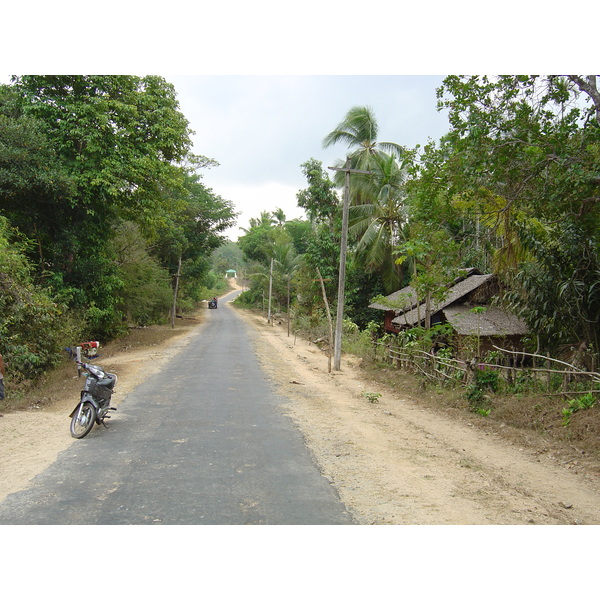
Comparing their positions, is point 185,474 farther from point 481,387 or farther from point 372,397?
point 481,387

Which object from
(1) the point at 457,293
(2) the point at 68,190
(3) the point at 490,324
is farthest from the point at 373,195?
(2) the point at 68,190

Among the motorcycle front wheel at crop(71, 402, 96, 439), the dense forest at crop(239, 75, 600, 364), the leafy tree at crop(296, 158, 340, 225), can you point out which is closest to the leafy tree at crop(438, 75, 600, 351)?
the dense forest at crop(239, 75, 600, 364)

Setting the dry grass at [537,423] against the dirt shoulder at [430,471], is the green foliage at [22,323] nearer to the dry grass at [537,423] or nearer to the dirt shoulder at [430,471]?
the dirt shoulder at [430,471]

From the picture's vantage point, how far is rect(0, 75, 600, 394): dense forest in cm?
787

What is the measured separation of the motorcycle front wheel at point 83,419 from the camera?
7133mm

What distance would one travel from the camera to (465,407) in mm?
9273

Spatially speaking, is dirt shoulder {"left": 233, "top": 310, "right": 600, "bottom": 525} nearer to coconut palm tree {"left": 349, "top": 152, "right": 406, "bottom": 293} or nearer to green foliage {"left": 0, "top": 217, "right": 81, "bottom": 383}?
green foliage {"left": 0, "top": 217, "right": 81, "bottom": 383}

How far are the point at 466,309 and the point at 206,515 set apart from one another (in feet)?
48.3

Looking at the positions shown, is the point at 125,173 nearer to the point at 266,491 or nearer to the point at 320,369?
the point at 320,369

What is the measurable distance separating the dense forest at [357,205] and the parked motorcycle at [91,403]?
3.69 meters

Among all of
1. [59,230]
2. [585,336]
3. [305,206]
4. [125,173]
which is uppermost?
[305,206]

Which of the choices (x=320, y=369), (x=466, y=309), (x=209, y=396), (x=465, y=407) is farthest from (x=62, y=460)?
(x=466, y=309)

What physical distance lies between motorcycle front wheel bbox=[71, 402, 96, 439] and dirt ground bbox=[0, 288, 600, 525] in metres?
0.21

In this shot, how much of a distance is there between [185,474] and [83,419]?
104 inches
